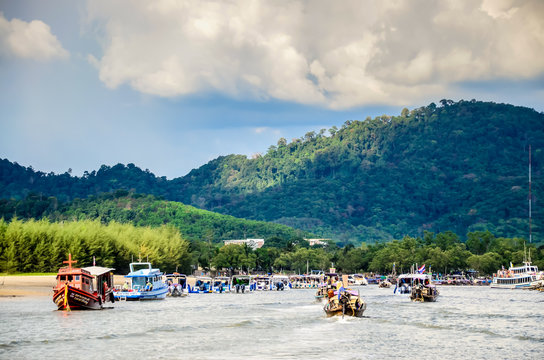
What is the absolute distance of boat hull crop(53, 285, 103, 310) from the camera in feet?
212

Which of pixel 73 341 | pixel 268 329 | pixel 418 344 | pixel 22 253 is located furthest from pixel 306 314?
pixel 22 253

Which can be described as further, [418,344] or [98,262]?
[98,262]

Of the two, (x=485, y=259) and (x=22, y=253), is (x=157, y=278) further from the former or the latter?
(x=485, y=259)

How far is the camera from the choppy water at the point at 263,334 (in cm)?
4103

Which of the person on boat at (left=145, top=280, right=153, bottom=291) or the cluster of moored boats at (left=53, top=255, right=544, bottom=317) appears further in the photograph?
the person on boat at (left=145, top=280, right=153, bottom=291)

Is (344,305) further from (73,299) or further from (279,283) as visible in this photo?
(279,283)

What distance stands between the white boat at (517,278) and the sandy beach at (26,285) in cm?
9457

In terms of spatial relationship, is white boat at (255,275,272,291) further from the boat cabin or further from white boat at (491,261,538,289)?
the boat cabin

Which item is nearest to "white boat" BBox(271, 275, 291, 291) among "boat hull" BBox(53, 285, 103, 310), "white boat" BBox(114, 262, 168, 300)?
"white boat" BBox(114, 262, 168, 300)

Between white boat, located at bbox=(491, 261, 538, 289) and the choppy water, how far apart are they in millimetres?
76157

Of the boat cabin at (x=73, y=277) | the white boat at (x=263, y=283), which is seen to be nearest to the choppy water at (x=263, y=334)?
the boat cabin at (x=73, y=277)

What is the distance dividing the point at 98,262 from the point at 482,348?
84.3 m

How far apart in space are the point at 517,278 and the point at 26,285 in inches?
3900

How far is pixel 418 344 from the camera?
4591 cm
